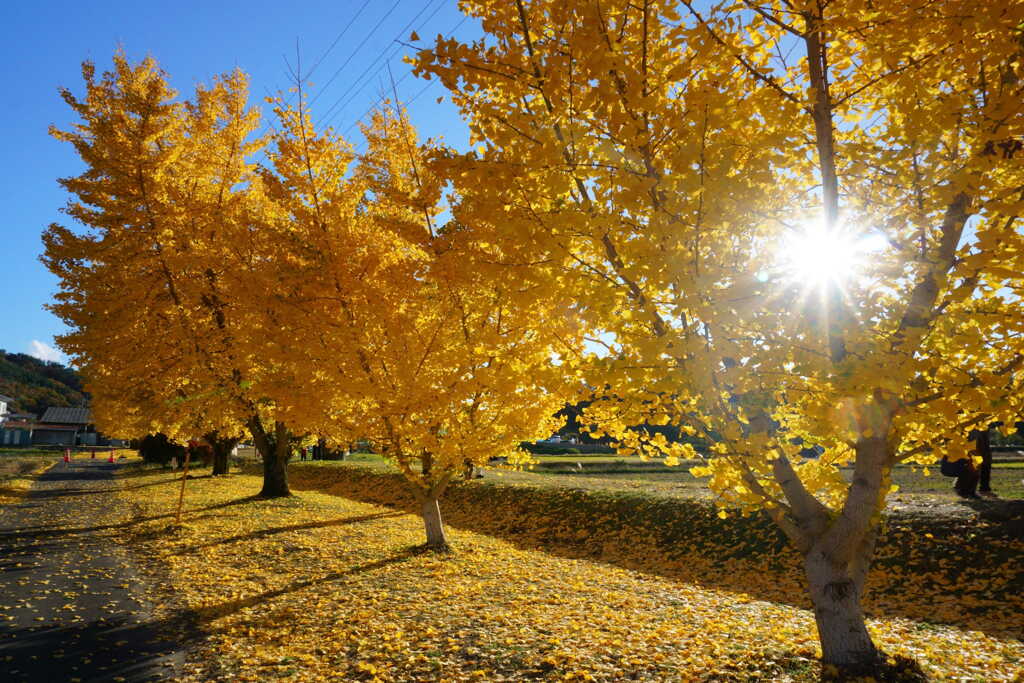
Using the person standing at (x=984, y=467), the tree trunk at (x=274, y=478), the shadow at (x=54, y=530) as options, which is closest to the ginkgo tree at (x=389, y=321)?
the shadow at (x=54, y=530)

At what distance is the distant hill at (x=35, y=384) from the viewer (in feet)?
334

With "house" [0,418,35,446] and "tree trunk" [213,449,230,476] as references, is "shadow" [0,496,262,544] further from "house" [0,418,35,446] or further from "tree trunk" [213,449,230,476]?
"house" [0,418,35,446]

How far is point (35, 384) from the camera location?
112 metres

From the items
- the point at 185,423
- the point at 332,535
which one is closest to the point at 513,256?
the point at 332,535

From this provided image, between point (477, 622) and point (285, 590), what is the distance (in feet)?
10.1

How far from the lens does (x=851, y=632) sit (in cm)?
407

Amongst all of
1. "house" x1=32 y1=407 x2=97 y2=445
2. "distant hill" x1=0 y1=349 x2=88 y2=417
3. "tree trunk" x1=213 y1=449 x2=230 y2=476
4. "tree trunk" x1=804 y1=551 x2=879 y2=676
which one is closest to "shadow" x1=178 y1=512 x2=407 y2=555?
"tree trunk" x1=804 y1=551 x2=879 y2=676

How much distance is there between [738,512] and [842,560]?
26.1ft

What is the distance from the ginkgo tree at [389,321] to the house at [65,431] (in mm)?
83320

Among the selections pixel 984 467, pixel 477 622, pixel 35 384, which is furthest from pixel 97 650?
pixel 35 384

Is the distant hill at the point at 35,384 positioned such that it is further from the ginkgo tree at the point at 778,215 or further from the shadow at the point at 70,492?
the ginkgo tree at the point at 778,215

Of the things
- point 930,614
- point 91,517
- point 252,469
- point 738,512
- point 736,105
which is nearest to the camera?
point 736,105

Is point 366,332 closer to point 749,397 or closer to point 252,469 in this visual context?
point 749,397

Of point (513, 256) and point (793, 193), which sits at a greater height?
point (793, 193)
